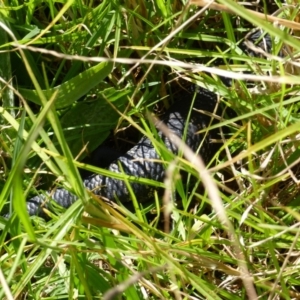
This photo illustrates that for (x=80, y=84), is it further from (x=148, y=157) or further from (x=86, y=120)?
(x=148, y=157)

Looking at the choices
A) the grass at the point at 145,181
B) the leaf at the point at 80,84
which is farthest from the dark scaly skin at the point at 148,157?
the leaf at the point at 80,84

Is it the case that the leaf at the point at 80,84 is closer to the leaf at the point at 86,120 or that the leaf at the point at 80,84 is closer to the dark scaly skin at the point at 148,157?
the leaf at the point at 86,120

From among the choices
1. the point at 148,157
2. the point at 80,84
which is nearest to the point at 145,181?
the point at 148,157

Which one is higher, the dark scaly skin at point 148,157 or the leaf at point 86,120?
the leaf at point 86,120

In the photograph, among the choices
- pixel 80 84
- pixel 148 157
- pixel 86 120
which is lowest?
pixel 148 157

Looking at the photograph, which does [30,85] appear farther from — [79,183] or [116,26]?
[79,183]

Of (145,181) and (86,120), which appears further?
(86,120)
